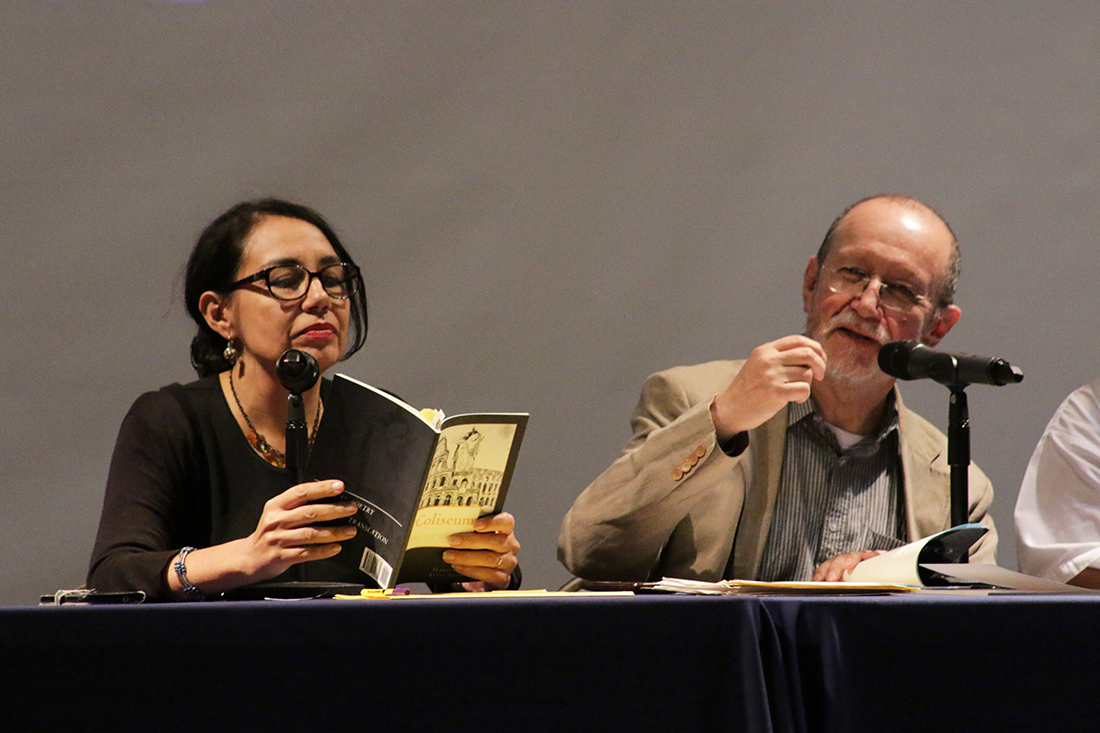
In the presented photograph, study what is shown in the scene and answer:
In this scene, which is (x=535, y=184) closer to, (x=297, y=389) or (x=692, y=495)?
(x=692, y=495)

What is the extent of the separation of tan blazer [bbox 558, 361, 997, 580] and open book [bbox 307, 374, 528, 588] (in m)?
0.52

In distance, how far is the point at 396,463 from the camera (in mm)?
1475

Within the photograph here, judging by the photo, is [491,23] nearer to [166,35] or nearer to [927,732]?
[166,35]

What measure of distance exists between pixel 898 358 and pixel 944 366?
0.10m

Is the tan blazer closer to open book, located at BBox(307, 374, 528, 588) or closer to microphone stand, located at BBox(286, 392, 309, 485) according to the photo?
open book, located at BBox(307, 374, 528, 588)

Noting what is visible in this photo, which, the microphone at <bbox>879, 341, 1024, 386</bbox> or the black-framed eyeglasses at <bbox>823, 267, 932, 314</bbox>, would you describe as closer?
the microphone at <bbox>879, 341, 1024, 386</bbox>

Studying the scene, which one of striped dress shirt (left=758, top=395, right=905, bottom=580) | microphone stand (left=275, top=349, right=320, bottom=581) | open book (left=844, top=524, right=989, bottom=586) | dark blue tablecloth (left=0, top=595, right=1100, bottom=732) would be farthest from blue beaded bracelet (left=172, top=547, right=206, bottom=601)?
striped dress shirt (left=758, top=395, right=905, bottom=580)

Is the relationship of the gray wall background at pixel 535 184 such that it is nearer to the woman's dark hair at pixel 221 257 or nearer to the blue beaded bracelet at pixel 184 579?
the woman's dark hair at pixel 221 257

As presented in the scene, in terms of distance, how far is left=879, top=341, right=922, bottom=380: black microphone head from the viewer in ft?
6.31

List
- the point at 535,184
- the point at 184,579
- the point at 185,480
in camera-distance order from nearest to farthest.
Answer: the point at 184,579
the point at 185,480
the point at 535,184

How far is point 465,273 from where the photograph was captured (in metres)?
2.92

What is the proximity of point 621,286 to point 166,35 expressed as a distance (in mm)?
1403

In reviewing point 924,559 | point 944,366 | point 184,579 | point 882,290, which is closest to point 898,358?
point 944,366

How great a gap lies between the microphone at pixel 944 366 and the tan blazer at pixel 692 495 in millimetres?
361
